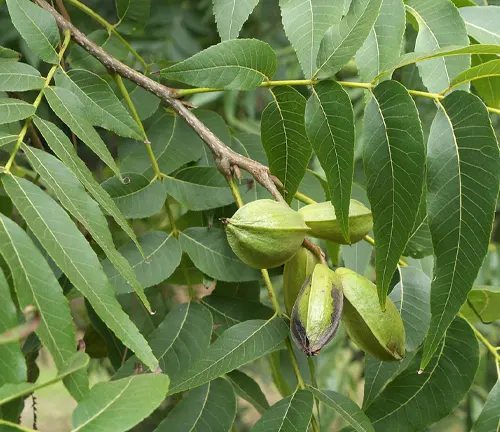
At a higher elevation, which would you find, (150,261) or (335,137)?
(335,137)

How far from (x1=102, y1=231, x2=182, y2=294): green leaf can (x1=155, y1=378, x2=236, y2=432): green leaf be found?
0.46 ft

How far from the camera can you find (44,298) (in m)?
0.59

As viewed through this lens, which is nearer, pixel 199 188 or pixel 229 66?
pixel 229 66

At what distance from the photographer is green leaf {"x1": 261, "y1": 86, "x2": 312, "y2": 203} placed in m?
0.80

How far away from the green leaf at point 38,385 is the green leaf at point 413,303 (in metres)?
0.44

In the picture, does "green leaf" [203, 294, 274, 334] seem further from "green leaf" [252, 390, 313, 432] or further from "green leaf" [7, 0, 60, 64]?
"green leaf" [7, 0, 60, 64]

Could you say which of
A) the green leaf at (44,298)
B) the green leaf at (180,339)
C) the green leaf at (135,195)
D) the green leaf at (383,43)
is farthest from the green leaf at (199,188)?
the green leaf at (44,298)

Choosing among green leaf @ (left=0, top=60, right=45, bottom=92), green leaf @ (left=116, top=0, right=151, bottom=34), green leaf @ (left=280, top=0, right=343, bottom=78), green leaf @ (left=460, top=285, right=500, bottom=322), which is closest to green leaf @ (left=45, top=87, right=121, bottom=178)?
green leaf @ (left=0, top=60, right=45, bottom=92)

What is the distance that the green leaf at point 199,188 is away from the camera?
3.01ft

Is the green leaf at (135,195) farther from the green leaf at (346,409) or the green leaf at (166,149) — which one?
the green leaf at (346,409)

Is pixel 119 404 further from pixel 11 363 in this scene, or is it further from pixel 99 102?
pixel 99 102

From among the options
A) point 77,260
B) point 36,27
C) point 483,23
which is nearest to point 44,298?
point 77,260

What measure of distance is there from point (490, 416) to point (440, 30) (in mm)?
455

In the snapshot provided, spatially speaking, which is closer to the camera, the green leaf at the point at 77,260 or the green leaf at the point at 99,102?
the green leaf at the point at 77,260
